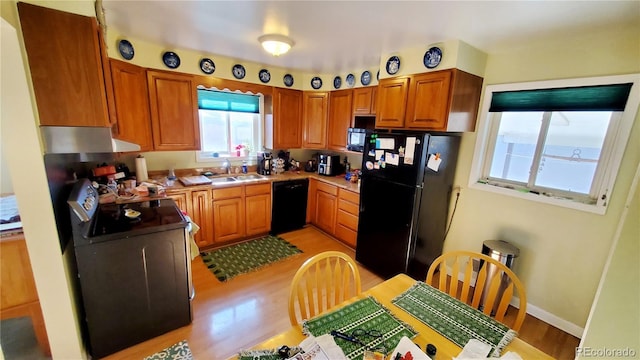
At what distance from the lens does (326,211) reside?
373 centimetres

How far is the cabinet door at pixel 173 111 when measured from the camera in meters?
2.76

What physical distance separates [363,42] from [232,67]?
1751 mm

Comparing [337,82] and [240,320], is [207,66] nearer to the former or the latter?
[337,82]

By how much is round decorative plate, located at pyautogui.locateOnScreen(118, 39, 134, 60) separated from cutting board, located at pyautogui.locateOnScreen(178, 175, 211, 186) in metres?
1.37

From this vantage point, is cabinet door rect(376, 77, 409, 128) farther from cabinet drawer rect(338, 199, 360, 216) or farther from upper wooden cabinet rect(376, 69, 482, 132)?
cabinet drawer rect(338, 199, 360, 216)

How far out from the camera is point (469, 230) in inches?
105

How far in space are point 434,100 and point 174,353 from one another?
9.42ft

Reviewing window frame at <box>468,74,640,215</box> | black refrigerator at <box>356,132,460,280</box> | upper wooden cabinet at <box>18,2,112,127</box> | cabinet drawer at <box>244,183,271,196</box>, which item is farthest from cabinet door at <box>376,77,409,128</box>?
upper wooden cabinet at <box>18,2,112,127</box>

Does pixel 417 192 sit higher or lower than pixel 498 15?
lower

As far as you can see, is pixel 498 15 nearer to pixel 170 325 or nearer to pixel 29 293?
pixel 170 325

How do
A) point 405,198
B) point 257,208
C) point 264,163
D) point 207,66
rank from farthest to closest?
point 264,163
point 257,208
point 207,66
point 405,198

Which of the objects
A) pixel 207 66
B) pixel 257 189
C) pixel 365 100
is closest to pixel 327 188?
pixel 257 189

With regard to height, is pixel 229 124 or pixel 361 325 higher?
pixel 229 124

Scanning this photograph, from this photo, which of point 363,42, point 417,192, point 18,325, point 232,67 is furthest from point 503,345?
point 232,67
